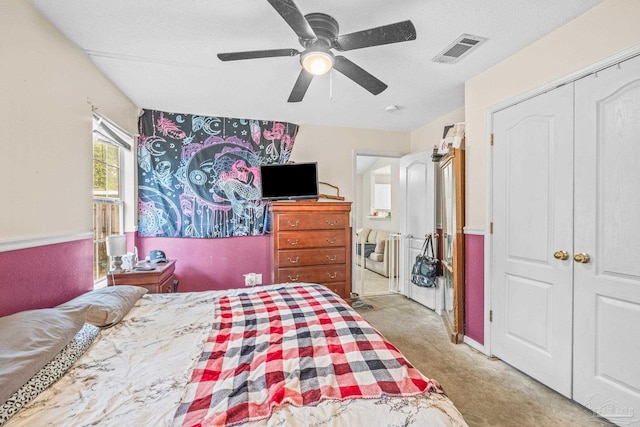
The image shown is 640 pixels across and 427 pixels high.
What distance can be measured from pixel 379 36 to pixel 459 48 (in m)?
0.93

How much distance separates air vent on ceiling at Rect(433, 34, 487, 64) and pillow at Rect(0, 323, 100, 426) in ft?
8.98

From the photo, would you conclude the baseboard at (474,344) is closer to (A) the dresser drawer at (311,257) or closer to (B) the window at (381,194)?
(A) the dresser drawer at (311,257)

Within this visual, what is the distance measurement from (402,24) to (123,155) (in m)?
3.14

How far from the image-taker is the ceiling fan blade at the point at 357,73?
5.71 ft

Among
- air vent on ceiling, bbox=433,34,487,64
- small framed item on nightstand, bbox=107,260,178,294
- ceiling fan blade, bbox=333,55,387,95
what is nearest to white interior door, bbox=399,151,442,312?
air vent on ceiling, bbox=433,34,487,64

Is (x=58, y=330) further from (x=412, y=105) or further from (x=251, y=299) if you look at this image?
(x=412, y=105)

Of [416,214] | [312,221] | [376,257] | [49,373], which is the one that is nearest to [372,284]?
[376,257]

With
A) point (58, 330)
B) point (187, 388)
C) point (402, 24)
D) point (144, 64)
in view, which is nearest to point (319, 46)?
point (402, 24)

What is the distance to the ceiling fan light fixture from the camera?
165 centimetres

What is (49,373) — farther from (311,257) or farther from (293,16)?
(311,257)

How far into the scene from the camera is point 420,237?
3.72m

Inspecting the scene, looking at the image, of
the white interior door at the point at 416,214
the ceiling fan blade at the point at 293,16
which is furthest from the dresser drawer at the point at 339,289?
the ceiling fan blade at the point at 293,16

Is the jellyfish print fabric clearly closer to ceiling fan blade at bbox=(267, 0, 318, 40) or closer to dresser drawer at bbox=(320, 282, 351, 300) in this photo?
dresser drawer at bbox=(320, 282, 351, 300)

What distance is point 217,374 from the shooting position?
1021mm
